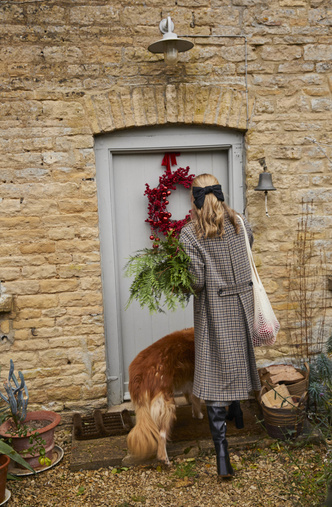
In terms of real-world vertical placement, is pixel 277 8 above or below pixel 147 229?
above

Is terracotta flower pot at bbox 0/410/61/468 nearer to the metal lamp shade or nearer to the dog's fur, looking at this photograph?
the dog's fur

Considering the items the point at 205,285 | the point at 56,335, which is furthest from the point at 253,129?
the point at 56,335

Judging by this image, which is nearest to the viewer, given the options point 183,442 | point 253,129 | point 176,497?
point 176,497

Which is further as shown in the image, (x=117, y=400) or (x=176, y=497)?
(x=117, y=400)

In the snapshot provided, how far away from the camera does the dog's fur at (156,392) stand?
11.8 ft

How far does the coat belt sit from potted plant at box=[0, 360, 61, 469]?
1.71 m

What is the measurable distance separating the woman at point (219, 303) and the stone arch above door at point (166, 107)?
1.27 metres

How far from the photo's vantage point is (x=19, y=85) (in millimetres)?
4414

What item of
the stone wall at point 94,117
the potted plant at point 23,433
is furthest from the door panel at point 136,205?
the potted plant at point 23,433

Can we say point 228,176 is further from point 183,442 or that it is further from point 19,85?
point 183,442

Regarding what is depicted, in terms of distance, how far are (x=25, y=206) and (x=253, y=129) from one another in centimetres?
228

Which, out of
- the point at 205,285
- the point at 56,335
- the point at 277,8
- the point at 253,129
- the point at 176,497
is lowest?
the point at 176,497

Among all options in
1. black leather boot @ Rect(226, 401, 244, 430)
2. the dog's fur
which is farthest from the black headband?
black leather boot @ Rect(226, 401, 244, 430)

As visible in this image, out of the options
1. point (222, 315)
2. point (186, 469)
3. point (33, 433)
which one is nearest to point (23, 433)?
point (33, 433)
